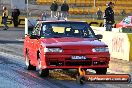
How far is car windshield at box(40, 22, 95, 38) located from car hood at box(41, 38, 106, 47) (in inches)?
15.5

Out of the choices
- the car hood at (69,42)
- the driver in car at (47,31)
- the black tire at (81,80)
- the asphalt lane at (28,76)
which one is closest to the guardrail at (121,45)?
the asphalt lane at (28,76)

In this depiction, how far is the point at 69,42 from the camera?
13414mm

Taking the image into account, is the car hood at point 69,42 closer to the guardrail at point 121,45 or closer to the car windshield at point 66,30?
the car windshield at point 66,30

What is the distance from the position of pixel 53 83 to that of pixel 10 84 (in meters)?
1.00

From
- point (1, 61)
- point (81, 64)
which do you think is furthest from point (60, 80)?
point (1, 61)

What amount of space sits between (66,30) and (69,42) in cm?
110

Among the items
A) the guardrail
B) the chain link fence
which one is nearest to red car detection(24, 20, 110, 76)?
the guardrail

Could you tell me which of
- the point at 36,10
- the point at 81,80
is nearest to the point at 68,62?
the point at 81,80

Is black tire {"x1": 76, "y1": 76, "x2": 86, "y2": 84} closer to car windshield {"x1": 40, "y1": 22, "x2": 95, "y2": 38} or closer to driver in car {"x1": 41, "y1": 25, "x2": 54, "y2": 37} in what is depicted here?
car windshield {"x1": 40, "y1": 22, "x2": 95, "y2": 38}

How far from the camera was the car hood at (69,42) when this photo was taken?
13.2 m

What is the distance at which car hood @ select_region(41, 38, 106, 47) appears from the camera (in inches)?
521

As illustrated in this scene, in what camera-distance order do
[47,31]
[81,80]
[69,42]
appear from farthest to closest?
1. [47,31]
2. [69,42]
3. [81,80]

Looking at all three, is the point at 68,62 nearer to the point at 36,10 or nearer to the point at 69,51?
the point at 69,51

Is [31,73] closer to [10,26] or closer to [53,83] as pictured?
[53,83]
